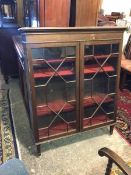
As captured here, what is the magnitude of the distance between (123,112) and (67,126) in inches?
37.9

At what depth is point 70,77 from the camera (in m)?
1.66

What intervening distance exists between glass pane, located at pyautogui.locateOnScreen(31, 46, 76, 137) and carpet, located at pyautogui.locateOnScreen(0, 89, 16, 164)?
1.24ft

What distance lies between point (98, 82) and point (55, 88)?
1.44 feet

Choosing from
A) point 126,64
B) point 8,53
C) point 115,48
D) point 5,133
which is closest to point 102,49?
point 115,48

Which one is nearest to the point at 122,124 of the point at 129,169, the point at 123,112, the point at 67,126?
the point at 123,112

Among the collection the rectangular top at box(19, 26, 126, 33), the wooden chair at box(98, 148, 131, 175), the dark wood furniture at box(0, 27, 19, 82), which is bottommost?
the wooden chair at box(98, 148, 131, 175)

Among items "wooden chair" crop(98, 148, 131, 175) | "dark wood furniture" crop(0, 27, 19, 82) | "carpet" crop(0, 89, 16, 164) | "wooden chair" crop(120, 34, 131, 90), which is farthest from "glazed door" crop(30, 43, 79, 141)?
"dark wood furniture" crop(0, 27, 19, 82)

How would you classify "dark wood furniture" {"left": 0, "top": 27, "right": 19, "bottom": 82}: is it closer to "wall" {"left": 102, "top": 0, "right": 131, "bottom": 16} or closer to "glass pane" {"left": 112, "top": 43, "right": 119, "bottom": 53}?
"glass pane" {"left": 112, "top": 43, "right": 119, "bottom": 53}

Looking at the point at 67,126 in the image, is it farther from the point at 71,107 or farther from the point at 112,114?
the point at 112,114

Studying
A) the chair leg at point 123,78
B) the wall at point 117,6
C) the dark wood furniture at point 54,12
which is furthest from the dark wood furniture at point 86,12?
the wall at point 117,6

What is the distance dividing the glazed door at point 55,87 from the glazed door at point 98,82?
84mm

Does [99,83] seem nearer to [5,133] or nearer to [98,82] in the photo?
[98,82]

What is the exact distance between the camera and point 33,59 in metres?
1.44

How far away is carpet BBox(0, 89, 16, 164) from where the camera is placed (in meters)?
1.76
